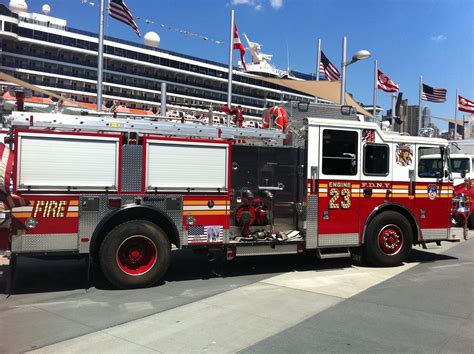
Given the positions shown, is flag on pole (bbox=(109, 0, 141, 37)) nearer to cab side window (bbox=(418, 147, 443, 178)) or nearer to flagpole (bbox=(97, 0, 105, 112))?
flagpole (bbox=(97, 0, 105, 112))

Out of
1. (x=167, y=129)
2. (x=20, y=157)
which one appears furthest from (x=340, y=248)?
(x=20, y=157)

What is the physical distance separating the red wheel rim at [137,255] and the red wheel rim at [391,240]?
432 cm

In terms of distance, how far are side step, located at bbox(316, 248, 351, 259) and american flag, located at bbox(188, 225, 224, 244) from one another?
6.43ft

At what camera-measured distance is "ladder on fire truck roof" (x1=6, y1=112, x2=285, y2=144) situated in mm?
6594

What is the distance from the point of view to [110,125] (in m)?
6.98

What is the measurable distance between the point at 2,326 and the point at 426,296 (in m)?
5.65

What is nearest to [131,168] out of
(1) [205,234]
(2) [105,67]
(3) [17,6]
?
(1) [205,234]

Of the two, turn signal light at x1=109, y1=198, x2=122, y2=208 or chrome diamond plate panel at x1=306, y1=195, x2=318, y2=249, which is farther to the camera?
chrome diamond plate panel at x1=306, y1=195, x2=318, y2=249

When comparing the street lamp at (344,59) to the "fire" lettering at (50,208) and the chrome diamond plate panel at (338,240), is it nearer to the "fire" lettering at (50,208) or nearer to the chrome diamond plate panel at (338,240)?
the chrome diamond plate panel at (338,240)

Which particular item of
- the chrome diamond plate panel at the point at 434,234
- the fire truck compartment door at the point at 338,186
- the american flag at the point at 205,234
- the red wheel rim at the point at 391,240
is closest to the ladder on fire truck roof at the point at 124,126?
the fire truck compartment door at the point at 338,186

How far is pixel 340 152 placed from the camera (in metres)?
8.37

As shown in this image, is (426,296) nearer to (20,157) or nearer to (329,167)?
(329,167)

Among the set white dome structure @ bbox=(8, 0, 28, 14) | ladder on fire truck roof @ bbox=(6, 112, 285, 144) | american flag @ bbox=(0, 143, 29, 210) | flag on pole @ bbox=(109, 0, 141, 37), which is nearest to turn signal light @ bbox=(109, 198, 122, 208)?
ladder on fire truck roof @ bbox=(6, 112, 285, 144)

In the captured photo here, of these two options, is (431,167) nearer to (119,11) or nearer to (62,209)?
(62,209)
